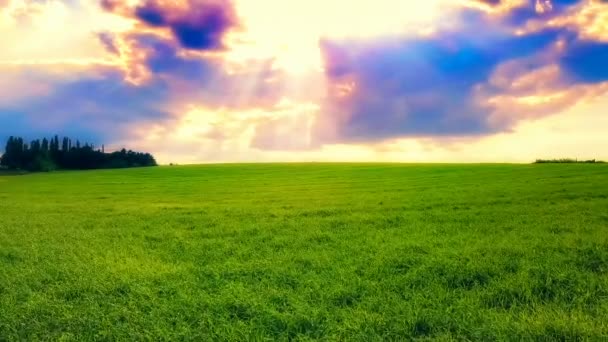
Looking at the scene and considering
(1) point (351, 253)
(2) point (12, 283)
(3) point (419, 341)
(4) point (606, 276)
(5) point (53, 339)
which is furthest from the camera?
(1) point (351, 253)

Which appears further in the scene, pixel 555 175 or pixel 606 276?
pixel 555 175

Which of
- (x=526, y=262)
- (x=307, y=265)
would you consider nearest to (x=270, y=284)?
(x=307, y=265)

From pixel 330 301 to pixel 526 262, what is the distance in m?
3.80

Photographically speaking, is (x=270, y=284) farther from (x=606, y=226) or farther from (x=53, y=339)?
(x=606, y=226)

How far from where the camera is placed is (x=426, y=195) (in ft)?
66.5

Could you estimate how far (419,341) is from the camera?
5.02 m

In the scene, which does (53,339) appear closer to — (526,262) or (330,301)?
(330,301)

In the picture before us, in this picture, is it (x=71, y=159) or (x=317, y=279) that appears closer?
(x=317, y=279)

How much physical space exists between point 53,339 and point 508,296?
18.5 ft

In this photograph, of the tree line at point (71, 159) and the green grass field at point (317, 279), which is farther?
the tree line at point (71, 159)

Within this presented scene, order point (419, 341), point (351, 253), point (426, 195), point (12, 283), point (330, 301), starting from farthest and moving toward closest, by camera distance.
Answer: point (426, 195), point (351, 253), point (12, 283), point (330, 301), point (419, 341)

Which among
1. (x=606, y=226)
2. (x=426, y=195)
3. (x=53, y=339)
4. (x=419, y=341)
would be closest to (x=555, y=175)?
(x=426, y=195)

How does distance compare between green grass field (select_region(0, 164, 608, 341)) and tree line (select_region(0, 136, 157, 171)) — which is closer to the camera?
green grass field (select_region(0, 164, 608, 341))

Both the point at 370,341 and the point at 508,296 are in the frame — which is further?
the point at 508,296
